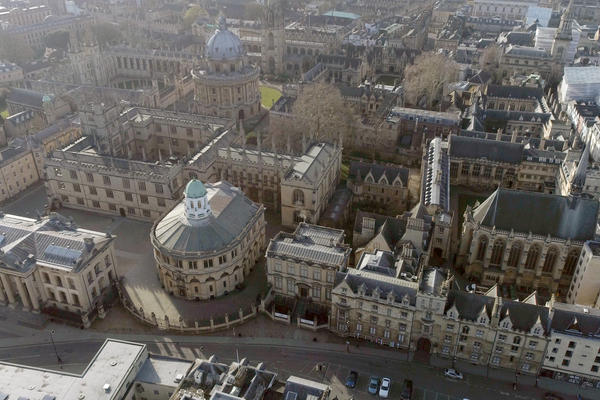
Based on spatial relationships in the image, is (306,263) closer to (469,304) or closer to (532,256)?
(469,304)

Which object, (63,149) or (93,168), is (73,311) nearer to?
(93,168)

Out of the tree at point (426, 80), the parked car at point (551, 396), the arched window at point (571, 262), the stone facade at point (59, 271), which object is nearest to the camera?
the parked car at point (551, 396)

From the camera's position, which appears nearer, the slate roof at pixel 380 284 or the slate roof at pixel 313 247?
the slate roof at pixel 380 284

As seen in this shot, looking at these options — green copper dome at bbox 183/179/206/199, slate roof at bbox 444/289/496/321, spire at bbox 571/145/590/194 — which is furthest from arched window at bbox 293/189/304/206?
spire at bbox 571/145/590/194

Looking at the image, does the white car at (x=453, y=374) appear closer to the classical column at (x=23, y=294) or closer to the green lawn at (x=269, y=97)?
the classical column at (x=23, y=294)

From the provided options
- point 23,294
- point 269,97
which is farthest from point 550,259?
point 269,97

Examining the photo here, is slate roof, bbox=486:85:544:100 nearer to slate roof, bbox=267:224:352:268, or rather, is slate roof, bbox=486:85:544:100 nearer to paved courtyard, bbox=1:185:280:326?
paved courtyard, bbox=1:185:280:326

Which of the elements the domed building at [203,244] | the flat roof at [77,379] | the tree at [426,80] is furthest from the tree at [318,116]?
the flat roof at [77,379]
